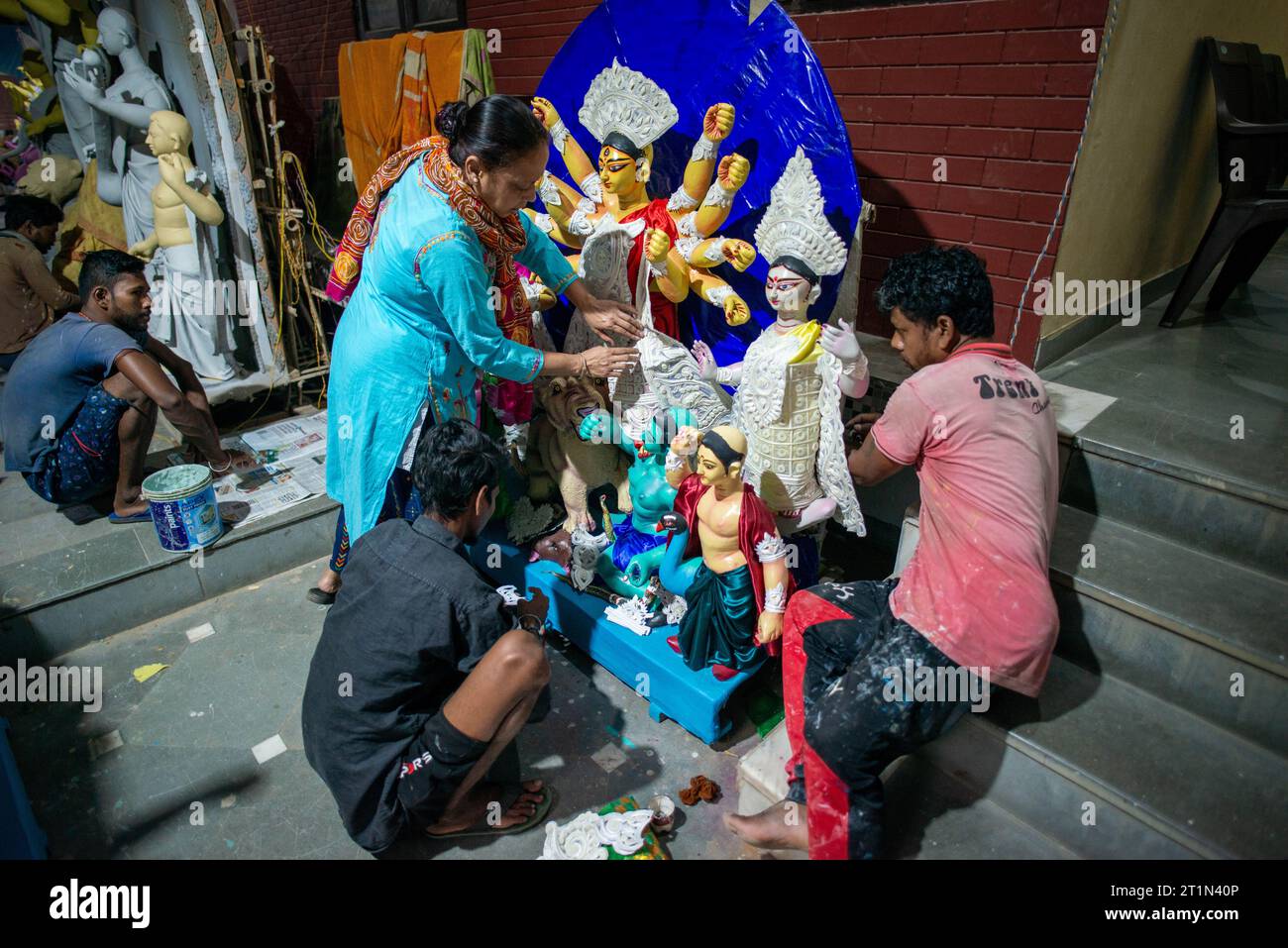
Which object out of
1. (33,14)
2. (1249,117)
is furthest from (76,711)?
(1249,117)

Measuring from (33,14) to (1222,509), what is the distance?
7.25m

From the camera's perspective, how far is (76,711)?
3123 millimetres

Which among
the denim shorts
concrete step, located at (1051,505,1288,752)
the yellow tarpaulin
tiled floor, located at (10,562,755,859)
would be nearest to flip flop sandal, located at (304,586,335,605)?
tiled floor, located at (10,562,755,859)

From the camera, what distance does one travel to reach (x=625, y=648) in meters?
3.06

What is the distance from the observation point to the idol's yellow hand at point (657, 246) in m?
2.92

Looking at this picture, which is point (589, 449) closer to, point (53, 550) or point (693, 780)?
point (693, 780)

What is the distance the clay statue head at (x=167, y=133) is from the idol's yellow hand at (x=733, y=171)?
3564 millimetres

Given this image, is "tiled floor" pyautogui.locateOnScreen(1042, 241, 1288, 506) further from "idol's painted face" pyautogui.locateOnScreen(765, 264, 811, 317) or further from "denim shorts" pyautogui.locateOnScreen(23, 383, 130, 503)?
"denim shorts" pyautogui.locateOnScreen(23, 383, 130, 503)

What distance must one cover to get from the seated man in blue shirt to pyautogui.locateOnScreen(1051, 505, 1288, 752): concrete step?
420 centimetres

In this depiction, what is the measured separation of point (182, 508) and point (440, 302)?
2.00 m

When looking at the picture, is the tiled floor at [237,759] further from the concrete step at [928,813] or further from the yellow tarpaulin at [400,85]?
the yellow tarpaulin at [400,85]

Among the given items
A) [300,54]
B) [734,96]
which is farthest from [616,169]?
[300,54]

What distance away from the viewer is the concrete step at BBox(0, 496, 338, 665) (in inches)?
133

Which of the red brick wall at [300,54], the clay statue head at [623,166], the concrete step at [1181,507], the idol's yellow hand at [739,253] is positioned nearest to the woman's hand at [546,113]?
the clay statue head at [623,166]
